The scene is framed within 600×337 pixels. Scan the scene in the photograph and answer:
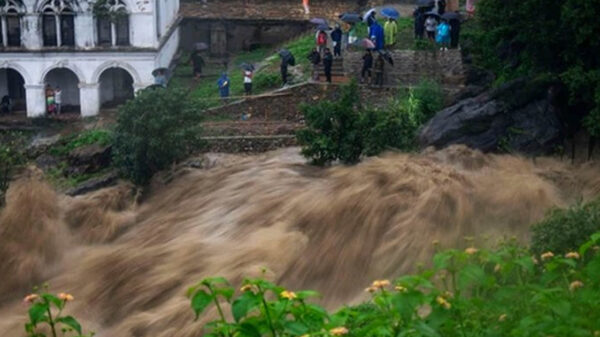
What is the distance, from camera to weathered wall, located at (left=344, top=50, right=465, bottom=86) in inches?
1070

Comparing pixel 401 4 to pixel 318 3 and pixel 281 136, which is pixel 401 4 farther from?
pixel 281 136

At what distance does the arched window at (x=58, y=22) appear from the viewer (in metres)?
32.2

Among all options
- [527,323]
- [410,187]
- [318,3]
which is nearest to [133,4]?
[318,3]

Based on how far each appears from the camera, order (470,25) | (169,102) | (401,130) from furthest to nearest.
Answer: (470,25), (169,102), (401,130)

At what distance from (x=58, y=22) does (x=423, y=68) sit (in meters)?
11.1

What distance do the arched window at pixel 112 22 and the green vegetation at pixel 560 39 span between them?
37.8ft

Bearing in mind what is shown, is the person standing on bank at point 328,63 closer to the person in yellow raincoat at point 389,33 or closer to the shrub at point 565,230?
the person in yellow raincoat at point 389,33

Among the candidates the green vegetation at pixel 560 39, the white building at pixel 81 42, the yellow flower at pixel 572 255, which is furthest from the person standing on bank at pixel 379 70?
the yellow flower at pixel 572 255

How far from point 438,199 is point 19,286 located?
5.70 meters

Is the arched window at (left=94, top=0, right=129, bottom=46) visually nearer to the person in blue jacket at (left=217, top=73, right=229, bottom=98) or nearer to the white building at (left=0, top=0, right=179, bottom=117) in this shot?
the white building at (left=0, top=0, right=179, bottom=117)

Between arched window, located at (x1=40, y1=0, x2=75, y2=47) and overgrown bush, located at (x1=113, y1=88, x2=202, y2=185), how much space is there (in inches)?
410

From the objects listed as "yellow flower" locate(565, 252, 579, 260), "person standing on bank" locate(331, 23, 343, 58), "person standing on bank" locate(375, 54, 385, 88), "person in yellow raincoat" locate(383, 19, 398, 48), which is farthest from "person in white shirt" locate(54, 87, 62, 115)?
"yellow flower" locate(565, 252, 579, 260)

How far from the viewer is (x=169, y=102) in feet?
73.0

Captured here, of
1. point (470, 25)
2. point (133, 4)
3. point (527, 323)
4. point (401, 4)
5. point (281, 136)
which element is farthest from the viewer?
point (401, 4)
